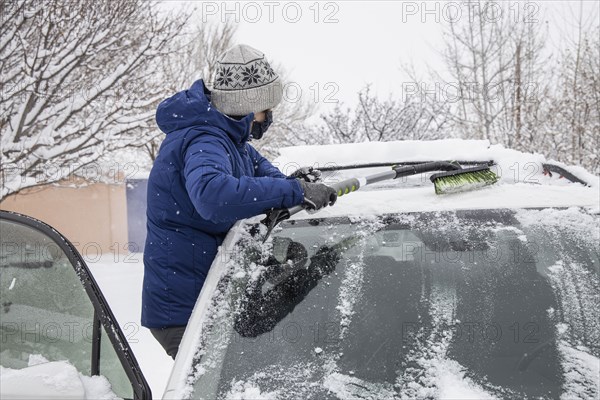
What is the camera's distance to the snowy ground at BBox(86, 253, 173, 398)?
482 cm

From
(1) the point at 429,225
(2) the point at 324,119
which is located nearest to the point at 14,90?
(2) the point at 324,119

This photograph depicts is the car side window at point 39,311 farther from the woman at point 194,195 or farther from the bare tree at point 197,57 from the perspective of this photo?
the bare tree at point 197,57

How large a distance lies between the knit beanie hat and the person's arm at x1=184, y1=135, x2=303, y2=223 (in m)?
0.46

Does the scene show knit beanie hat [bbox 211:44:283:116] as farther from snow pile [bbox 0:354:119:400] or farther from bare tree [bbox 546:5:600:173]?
bare tree [bbox 546:5:600:173]

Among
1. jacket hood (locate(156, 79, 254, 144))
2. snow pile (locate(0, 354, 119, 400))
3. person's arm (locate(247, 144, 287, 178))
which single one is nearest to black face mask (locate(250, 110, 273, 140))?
person's arm (locate(247, 144, 287, 178))

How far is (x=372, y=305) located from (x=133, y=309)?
6.58m

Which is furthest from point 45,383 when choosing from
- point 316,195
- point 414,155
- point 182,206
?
point 414,155

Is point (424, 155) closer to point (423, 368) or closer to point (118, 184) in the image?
point (423, 368)

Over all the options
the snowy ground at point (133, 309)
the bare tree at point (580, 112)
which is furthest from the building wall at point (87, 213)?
the bare tree at point (580, 112)

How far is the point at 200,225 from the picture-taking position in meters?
2.06

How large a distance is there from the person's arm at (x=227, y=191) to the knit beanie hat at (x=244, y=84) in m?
0.46

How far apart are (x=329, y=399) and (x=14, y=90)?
22.7 ft

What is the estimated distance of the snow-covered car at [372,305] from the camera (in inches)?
57.9

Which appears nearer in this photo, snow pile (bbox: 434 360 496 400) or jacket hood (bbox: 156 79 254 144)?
snow pile (bbox: 434 360 496 400)
